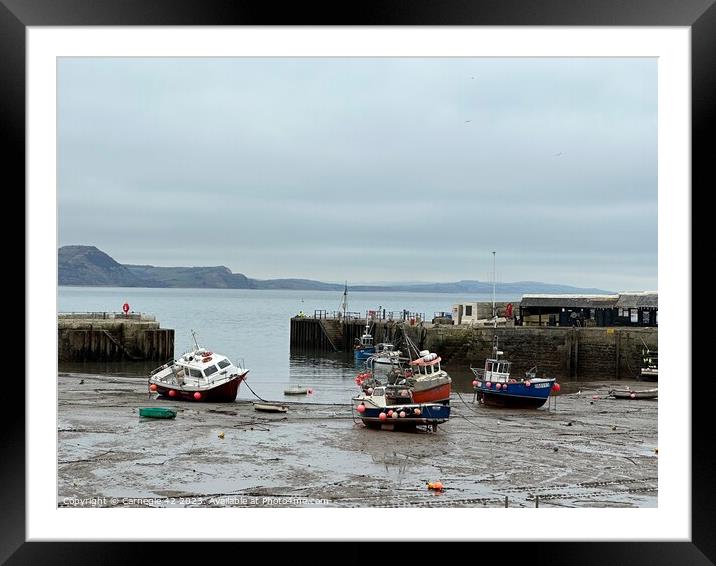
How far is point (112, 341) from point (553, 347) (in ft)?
39.9

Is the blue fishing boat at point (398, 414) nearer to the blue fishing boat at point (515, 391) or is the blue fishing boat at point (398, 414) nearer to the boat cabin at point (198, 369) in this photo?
the blue fishing boat at point (515, 391)

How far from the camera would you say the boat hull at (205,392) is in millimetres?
13422

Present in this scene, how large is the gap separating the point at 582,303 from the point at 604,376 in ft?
11.8

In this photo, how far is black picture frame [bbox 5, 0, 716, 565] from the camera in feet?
7.89

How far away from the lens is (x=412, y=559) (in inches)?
98.3

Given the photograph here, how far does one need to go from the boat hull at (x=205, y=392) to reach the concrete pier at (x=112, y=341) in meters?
7.83

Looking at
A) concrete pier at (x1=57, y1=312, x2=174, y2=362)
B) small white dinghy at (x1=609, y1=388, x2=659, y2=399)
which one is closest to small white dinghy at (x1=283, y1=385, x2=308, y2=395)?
small white dinghy at (x1=609, y1=388, x2=659, y2=399)

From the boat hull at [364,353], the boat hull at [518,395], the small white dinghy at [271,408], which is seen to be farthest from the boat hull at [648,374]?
the small white dinghy at [271,408]

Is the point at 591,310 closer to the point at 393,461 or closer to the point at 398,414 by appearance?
the point at 398,414

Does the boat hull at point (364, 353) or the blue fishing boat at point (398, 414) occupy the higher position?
the blue fishing boat at point (398, 414)

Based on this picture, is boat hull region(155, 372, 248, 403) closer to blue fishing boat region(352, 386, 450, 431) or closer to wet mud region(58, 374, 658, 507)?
wet mud region(58, 374, 658, 507)

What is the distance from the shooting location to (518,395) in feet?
44.4

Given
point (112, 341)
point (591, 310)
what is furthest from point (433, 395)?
point (112, 341)

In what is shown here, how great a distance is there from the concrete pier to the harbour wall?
7.51 m
